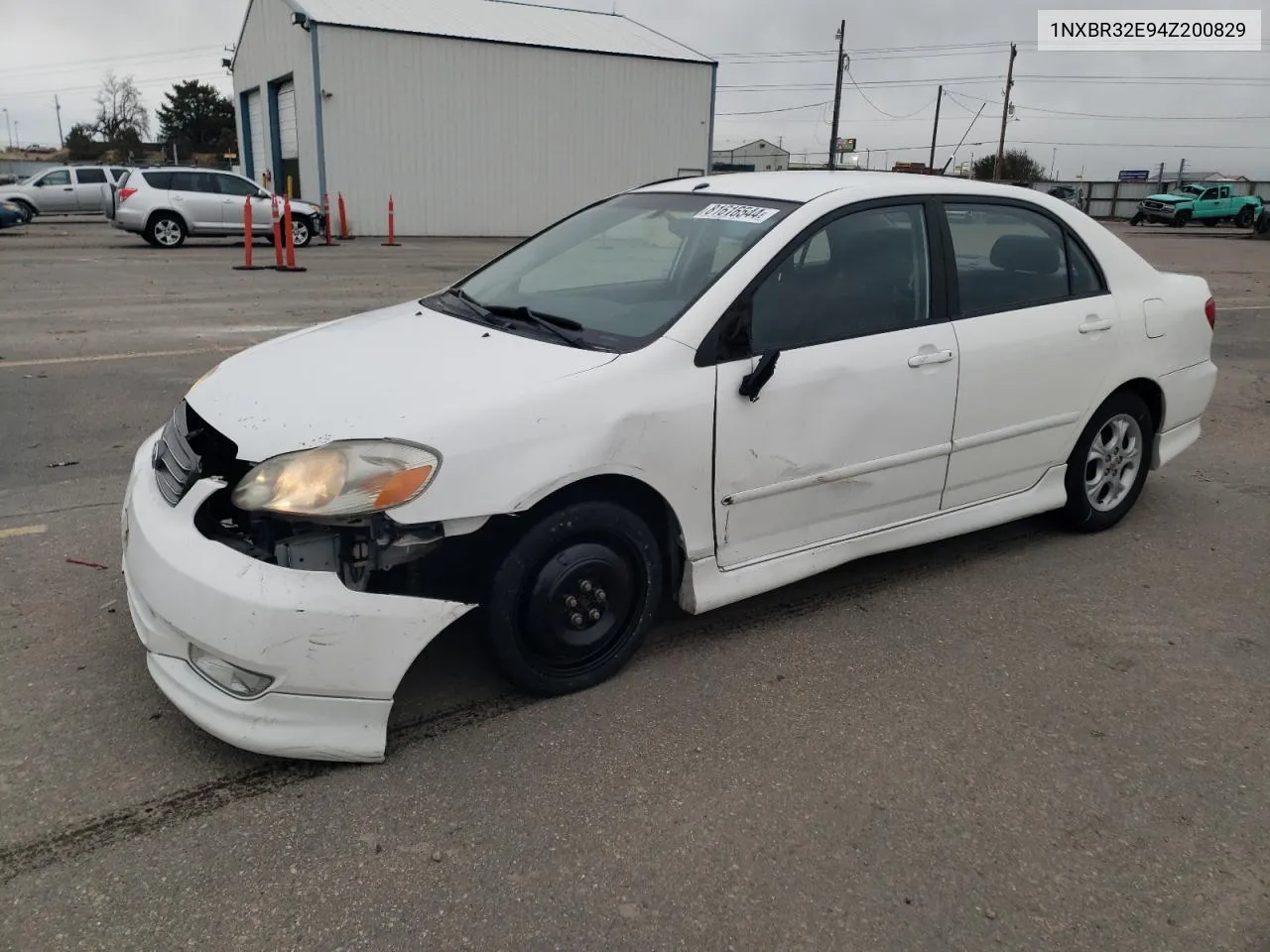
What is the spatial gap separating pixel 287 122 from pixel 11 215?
7.62 m

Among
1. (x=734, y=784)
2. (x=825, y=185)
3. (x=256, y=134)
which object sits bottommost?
(x=734, y=784)

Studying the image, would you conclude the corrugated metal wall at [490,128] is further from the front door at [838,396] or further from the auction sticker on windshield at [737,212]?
the front door at [838,396]

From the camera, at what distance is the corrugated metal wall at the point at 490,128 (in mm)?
25422

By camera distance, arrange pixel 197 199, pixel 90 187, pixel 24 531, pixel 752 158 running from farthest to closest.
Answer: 1. pixel 752 158
2. pixel 90 187
3. pixel 197 199
4. pixel 24 531

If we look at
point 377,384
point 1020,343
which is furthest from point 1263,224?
point 377,384

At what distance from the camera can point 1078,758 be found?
287 cm

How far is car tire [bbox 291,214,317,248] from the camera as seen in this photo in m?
20.7

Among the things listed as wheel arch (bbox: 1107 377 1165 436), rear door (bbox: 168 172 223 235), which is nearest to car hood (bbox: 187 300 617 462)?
wheel arch (bbox: 1107 377 1165 436)

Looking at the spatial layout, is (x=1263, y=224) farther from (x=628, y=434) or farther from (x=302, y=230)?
(x=628, y=434)

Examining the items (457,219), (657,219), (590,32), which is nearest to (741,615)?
(657,219)

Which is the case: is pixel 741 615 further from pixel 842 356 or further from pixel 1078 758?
pixel 1078 758

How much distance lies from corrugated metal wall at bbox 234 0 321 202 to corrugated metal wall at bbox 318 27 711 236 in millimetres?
776

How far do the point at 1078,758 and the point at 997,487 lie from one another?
150cm

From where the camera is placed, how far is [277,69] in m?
27.6
